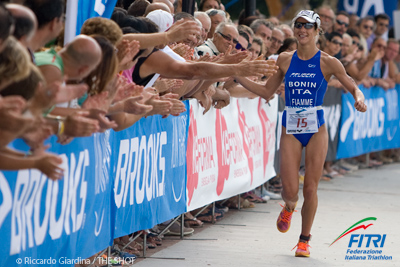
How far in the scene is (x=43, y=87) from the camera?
438 centimetres

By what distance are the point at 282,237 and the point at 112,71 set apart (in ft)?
14.2

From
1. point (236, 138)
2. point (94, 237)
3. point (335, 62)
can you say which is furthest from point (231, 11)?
point (94, 237)

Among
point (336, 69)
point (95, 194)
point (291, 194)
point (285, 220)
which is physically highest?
point (336, 69)

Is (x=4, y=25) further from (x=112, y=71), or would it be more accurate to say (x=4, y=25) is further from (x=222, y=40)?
(x=222, y=40)

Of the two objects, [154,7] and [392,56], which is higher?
[392,56]

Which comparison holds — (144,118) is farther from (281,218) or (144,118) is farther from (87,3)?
(281,218)

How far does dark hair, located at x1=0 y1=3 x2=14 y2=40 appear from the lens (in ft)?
13.2

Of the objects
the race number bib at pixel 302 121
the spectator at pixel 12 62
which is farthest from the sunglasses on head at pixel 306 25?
the spectator at pixel 12 62

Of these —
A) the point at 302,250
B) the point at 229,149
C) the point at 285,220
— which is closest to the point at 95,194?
the point at 302,250

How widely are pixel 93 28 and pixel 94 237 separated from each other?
1.66 metres

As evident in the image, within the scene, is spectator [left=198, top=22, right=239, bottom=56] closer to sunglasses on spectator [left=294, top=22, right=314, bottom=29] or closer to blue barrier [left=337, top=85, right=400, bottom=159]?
sunglasses on spectator [left=294, top=22, right=314, bottom=29]

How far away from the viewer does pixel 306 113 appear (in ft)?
27.7

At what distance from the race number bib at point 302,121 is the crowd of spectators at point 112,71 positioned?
983mm

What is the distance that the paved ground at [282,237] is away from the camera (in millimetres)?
7723
